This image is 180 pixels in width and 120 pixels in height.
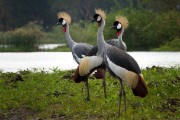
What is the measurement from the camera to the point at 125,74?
1137 centimetres

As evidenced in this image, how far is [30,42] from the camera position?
45812mm

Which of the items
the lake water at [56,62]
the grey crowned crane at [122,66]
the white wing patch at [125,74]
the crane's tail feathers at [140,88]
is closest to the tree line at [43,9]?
the lake water at [56,62]

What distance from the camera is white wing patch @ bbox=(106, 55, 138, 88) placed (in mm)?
11219

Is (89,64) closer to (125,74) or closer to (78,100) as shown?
(78,100)

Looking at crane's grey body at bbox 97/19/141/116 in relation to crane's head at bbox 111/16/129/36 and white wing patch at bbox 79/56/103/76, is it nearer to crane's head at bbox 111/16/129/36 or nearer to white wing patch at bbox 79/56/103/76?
white wing patch at bbox 79/56/103/76

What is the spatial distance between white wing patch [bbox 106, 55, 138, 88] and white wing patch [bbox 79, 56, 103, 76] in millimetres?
808

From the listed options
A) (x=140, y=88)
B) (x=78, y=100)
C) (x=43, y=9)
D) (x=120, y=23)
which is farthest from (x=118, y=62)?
(x=43, y=9)

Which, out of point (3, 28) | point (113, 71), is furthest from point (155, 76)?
point (3, 28)

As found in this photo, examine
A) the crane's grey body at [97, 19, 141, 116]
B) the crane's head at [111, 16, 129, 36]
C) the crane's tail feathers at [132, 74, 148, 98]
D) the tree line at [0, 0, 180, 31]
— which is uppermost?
the tree line at [0, 0, 180, 31]

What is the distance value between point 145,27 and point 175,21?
246 cm

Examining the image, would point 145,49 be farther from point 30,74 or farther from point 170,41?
point 30,74

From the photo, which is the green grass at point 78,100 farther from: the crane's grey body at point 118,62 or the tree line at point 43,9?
the tree line at point 43,9

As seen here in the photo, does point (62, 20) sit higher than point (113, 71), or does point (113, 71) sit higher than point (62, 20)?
point (62, 20)

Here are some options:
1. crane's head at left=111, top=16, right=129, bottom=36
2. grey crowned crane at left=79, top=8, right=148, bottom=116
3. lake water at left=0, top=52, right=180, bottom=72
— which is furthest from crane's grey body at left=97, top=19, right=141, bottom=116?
lake water at left=0, top=52, right=180, bottom=72
